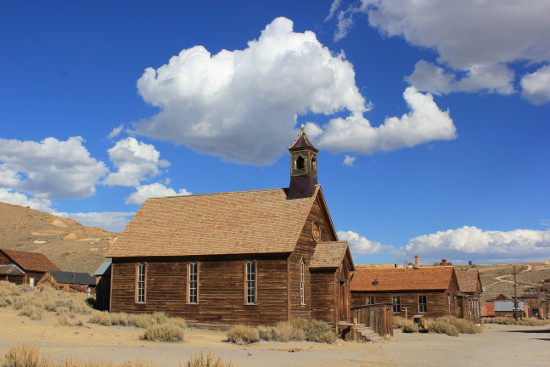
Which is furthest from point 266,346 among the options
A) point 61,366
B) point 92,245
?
point 92,245

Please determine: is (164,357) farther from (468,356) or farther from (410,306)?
(410,306)

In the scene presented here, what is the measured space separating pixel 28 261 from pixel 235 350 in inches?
1705

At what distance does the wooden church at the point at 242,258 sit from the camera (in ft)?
88.8

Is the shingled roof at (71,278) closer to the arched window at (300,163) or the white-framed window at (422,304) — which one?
the white-framed window at (422,304)

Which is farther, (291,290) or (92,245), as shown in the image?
(92,245)

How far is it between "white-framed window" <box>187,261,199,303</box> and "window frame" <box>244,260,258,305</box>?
2.79 metres

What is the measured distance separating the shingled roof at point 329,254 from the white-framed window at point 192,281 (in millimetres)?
5918

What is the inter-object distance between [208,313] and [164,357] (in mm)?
11663

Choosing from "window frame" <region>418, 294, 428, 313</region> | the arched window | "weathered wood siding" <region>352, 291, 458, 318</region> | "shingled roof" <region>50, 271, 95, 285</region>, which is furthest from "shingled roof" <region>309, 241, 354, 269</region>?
"shingled roof" <region>50, 271, 95, 285</region>

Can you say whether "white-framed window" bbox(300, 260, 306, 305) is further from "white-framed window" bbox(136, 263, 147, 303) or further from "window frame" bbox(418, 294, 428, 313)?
"window frame" bbox(418, 294, 428, 313)

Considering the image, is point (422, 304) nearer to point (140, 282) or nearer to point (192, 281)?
point (192, 281)

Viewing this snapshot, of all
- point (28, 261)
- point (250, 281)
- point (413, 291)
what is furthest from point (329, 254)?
point (28, 261)

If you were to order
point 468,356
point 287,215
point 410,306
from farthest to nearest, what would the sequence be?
point 410,306 → point 287,215 → point 468,356

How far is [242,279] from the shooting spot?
→ 27469mm
